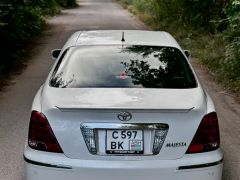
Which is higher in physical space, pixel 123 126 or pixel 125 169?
pixel 123 126

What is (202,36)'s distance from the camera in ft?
55.5

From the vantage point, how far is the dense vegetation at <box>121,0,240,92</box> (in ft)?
36.1

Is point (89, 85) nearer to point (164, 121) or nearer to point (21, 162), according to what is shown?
point (164, 121)

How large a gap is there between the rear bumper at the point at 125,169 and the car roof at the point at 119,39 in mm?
1663

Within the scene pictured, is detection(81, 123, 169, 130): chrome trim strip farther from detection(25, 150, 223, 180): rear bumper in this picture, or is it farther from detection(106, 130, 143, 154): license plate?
detection(25, 150, 223, 180): rear bumper

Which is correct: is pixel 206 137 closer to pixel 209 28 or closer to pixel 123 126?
pixel 123 126

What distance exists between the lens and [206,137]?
400 centimetres

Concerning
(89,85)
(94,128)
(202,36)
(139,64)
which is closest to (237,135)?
(139,64)

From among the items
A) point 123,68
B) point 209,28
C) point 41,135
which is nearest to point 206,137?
point 123,68

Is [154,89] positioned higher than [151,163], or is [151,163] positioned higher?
[154,89]

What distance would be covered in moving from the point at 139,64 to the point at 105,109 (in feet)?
3.74

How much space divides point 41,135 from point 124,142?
68 centimetres

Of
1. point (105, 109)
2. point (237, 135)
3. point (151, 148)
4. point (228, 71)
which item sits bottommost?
point (228, 71)

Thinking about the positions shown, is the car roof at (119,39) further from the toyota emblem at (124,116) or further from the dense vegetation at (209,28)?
the dense vegetation at (209,28)
